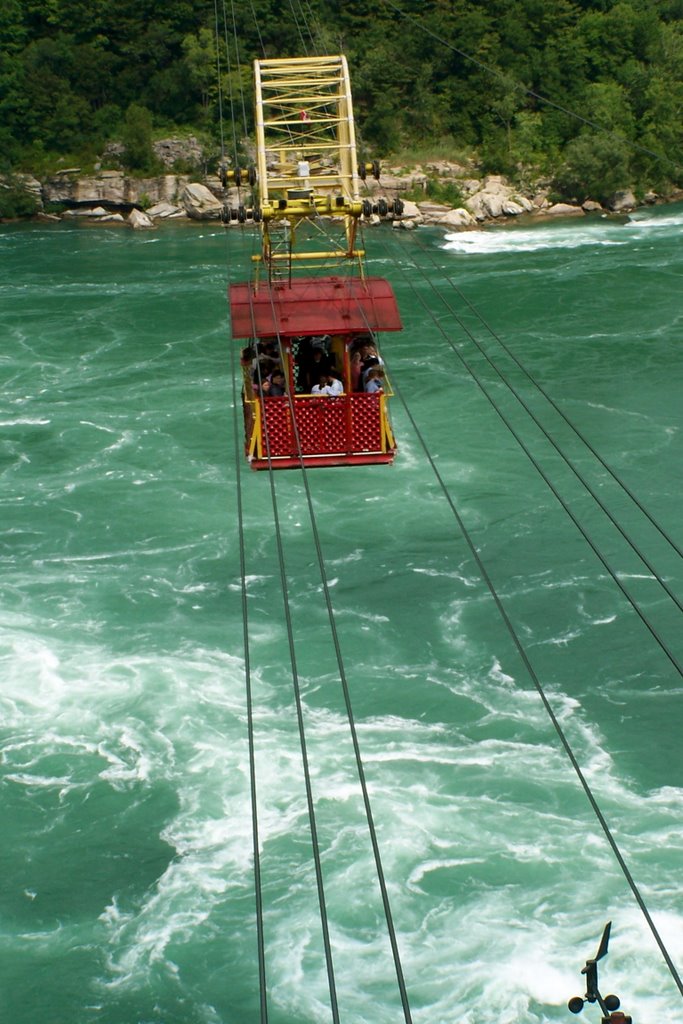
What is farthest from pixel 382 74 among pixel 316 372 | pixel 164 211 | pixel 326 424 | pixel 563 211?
pixel 326 424

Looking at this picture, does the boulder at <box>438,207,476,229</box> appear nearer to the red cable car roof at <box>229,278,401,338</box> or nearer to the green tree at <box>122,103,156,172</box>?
the green tree at <box>122,103,156,172</box>

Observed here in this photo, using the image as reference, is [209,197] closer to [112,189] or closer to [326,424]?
[112,189]

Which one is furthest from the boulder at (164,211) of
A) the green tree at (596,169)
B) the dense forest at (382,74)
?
the green tree at (596,169)

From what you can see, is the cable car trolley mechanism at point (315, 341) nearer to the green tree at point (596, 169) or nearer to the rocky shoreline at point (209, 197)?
the rocky shoreline at point (209, 197)

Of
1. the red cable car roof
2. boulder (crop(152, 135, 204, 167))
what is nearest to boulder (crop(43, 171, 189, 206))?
boulder (crop(152, 135, 204, 167))

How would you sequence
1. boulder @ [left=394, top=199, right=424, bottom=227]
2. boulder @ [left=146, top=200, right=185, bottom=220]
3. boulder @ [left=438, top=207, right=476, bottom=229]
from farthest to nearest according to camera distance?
boulder @ [left=146, top=200, right=185, bottom=220] → boulder @ [left=394, top=199, right=424, bottom=227] → boulder @ [left=438, top=207, right=476, bottom=229]

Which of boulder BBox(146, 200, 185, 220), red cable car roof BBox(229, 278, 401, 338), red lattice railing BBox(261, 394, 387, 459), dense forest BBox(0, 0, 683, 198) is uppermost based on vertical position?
dense forest BBox(0, 0, 683, 198)
